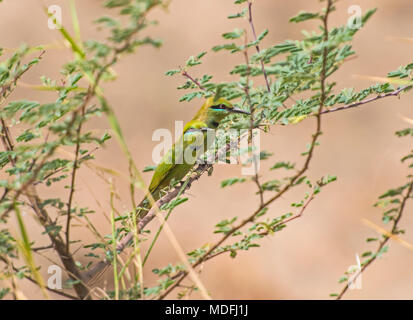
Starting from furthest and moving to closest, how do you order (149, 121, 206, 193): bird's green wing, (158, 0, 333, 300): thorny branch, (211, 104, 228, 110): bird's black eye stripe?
1. (149, 121, 206, 193): bird's green wing
2. (211, 104, 228, 110): bird's black eye stripe
3. (158, 0, 333, 300): thorny branch

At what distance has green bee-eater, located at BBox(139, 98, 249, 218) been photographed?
10.1 ft

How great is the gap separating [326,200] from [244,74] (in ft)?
13.6

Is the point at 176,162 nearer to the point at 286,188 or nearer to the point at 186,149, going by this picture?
the point at 186,149

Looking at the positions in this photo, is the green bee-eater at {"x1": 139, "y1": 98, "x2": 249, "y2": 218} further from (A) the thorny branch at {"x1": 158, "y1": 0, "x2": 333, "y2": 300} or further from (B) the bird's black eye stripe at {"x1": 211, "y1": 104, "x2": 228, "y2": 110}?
(A) the thorny branch at {"x1": 158, "y1": 0, "x2": 333, "y2": 300}

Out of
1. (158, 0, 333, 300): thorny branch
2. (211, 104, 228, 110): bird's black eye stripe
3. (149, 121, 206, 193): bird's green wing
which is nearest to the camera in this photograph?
(158, 0, 333, 300): thorny branch

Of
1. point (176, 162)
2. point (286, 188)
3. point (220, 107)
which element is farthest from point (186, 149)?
point (286, 188)

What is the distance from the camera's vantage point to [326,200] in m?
5.32

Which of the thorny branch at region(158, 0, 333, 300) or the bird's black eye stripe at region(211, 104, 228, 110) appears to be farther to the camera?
the bird's black eye stripe at region(211, 104, 228, 110)

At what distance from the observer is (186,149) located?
10.3ft

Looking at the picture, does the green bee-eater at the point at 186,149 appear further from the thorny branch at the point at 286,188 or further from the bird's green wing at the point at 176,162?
the thorny branch at the point at 286,188

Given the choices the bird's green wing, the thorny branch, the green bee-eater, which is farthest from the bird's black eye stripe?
the thorny branch

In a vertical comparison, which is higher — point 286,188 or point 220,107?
point 220,107
